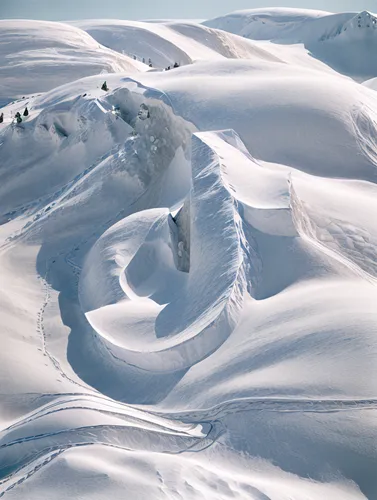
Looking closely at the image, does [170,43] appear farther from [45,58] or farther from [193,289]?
[193,289]

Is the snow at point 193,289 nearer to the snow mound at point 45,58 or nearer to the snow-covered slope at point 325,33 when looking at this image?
the snow mound at point 45,58

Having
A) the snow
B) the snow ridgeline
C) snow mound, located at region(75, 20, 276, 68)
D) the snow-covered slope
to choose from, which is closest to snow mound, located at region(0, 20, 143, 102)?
snow mound, located at region(75, 20, 276, 68)

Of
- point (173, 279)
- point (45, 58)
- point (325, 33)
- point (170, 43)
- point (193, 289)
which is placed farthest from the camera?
point (325, 33)

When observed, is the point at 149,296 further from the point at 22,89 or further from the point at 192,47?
the point at 192,47

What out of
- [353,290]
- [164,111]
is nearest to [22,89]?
[164,111]

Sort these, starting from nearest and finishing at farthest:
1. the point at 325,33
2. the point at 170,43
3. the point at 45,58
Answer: the point at 45,58, the point at 170,43, the point at 325,33

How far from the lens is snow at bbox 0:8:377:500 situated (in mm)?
5789

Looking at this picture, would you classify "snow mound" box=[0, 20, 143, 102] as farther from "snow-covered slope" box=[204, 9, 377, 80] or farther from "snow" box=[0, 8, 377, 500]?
"snow-covered slope" box=[204, 9, 377, 80]

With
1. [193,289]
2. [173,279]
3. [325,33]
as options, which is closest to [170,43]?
[325,33]

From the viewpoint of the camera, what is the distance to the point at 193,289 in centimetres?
868

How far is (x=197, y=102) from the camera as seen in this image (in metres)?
12.7

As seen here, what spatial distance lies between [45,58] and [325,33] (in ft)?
58.0

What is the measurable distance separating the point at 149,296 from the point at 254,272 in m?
1.73

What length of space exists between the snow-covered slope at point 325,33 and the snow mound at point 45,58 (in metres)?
11.6
